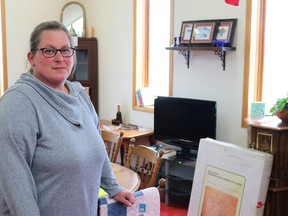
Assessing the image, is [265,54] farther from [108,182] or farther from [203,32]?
[108,182]

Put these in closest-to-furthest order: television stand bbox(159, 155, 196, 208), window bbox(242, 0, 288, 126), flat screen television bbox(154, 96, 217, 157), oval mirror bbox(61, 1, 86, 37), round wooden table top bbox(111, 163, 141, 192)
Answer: round wooden table top bbox(111, 163, 141, 192)
window bbox(242, 0, 288, 126)
flat screen television bbox(154, 96, 217, 157)
television stand bbox(159, 155, 196, 208)
oval mirror bbox(61, 1, 86, 37)

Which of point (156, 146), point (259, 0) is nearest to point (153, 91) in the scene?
point (156, 146)

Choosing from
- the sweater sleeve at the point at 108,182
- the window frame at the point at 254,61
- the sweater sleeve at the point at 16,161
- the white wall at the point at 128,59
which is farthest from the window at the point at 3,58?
the sweater sleeve at the point at 16,161

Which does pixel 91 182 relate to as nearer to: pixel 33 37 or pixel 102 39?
pixel 33 37

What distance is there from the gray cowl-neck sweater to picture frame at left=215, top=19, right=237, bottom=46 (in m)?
2.32

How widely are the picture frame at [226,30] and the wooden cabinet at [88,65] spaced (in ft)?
6.48

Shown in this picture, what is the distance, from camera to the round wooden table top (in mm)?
2168

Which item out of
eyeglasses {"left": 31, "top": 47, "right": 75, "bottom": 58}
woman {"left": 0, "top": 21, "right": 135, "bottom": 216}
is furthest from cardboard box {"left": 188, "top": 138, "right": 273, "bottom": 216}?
eyeglasses {"left": 31, "top": 47, "right": 75, "bottom": 58}

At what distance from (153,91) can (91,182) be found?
10.5 feet

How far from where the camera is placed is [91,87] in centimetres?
491

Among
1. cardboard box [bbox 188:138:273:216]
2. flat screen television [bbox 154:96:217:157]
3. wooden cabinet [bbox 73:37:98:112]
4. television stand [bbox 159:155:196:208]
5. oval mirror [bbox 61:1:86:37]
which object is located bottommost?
television stand [bbox 159:155:196:208]

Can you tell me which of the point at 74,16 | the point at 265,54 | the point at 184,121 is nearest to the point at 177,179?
the point at 184,121

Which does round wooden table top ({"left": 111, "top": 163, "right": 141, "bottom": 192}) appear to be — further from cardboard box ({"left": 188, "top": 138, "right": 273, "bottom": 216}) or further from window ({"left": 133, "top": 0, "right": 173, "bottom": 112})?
window ({"left": 133, "top": 0, "right": 173, "bottom": 112})

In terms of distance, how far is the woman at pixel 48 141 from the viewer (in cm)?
113
